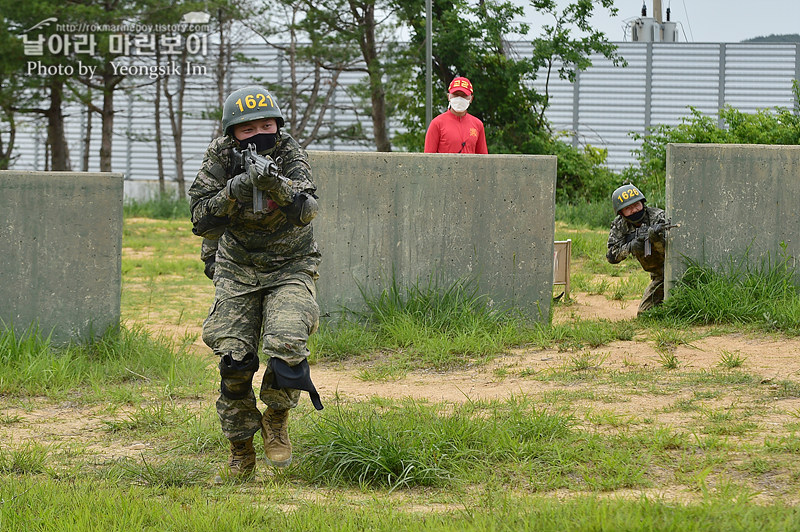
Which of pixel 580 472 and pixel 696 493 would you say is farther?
pixel 580 472

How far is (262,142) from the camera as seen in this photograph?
4.36m

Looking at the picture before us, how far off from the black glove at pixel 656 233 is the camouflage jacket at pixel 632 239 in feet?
0.74

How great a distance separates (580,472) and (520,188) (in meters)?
3.90

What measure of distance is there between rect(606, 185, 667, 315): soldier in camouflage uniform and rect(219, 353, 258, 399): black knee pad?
178 inches

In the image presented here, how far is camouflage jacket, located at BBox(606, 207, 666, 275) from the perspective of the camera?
8156 mm

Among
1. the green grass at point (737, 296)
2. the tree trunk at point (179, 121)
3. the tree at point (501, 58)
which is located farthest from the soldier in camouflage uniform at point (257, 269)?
the tree trunk at point (179, 121)

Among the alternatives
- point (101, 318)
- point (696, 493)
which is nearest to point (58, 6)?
point (101, 318)

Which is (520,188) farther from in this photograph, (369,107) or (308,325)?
(369,107)

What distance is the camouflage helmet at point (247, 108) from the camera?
428 cm

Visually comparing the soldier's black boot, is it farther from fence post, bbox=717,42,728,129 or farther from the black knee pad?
fence post, bbox=717,42,728,129

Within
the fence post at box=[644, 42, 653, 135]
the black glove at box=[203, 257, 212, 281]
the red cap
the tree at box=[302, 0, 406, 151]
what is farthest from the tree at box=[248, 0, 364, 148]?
the black glove at box=[203, 257, 212, 281]

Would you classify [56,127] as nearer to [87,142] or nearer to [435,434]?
[87,142]

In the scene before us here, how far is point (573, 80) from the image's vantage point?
17969 mm

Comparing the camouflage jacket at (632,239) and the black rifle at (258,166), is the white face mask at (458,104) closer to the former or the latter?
the camouflage jacket at (632,239)
